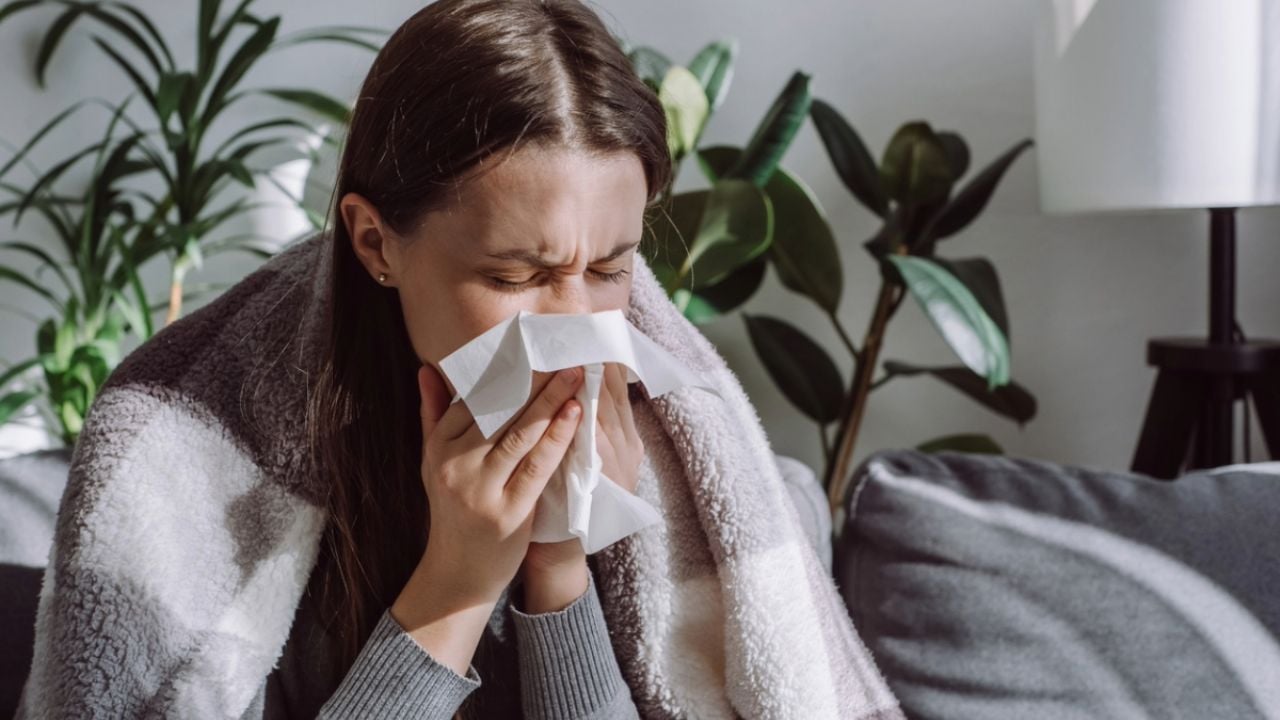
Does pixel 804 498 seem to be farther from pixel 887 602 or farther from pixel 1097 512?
pixel 1097 512

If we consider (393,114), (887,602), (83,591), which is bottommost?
(887,602)

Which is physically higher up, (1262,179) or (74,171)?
(74,171)

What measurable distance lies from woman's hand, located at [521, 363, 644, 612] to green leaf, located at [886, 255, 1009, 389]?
0.51 m

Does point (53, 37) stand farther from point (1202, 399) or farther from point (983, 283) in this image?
point (1202, 399)

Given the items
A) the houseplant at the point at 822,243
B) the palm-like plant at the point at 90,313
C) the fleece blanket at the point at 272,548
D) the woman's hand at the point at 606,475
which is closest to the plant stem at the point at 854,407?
the houseplant at the point at 822,243

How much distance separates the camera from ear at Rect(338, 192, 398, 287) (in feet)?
2.49

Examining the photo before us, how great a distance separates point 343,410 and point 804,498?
→ 1.56ft

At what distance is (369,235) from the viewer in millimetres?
773

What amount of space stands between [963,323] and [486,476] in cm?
68

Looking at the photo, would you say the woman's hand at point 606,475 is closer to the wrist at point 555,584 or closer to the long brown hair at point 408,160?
the wrist at point 555,584

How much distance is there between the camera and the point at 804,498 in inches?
42.5

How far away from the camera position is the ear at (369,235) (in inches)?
29.9

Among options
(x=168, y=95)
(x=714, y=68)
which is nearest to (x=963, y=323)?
(x=714, y=68)

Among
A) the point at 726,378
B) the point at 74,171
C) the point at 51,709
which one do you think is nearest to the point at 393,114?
the point at 726,378
